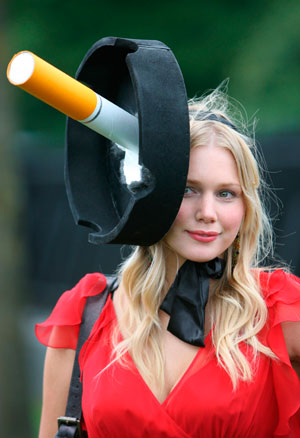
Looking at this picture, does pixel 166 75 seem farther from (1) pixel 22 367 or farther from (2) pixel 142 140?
(1) pixel 22 367

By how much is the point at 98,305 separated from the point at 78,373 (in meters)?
0.26

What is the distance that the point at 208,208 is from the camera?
2418 millimetres

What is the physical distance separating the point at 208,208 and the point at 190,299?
360mm

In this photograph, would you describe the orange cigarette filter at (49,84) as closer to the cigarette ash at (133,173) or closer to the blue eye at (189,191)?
the cigarette ash at (133,173)

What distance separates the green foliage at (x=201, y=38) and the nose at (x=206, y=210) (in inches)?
227

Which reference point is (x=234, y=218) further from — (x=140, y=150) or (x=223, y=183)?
(x=140, y=150)

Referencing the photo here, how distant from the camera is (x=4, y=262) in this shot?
15.1 feet

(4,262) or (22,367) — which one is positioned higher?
(4,262)

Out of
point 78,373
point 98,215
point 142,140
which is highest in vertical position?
point 142,140

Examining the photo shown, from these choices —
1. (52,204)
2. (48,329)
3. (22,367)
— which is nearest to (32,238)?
(52,204)

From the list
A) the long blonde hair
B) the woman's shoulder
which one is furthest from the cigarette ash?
the woman's shoulder

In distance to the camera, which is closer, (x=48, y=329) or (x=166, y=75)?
(x=166, y=75)

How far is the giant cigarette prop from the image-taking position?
73.8 inches

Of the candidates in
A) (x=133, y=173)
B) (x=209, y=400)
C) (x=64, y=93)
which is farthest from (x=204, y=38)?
(x=64, y=93)
